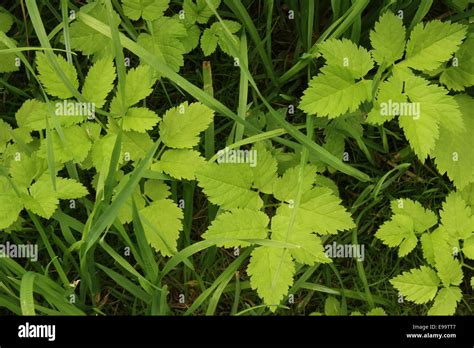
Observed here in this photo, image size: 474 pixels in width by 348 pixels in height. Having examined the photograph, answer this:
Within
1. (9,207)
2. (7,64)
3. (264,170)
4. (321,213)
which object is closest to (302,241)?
(321,213)

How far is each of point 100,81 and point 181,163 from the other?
363mm

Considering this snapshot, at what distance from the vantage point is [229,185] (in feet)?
6.70

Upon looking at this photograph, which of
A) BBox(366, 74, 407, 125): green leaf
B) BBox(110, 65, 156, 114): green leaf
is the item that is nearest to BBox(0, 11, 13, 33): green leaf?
BBox(110, 65, 156, 114): green leaf

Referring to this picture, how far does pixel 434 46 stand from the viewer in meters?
2.00

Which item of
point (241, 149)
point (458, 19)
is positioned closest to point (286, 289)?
point (241, 149)

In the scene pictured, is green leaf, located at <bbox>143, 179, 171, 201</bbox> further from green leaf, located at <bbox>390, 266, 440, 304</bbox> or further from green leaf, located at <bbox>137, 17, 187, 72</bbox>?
green leaf, located at <bbox>390, 266, 440, 304</bbox>

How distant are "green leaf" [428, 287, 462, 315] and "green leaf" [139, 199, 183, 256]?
2.85 ft

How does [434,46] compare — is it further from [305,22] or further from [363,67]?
[305,22]

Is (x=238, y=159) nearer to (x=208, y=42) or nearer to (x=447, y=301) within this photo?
(x=208, y=42)

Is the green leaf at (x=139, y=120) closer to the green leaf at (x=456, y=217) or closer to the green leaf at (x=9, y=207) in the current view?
the green leaf at (x=9, y=207)

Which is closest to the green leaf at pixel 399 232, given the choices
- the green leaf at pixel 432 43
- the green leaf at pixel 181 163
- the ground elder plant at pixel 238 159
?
the ground elder plant at pixel 238 159

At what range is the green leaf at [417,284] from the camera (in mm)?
2111

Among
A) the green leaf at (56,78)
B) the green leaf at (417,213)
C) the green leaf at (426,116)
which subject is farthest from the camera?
the green leaf at (417,213)
